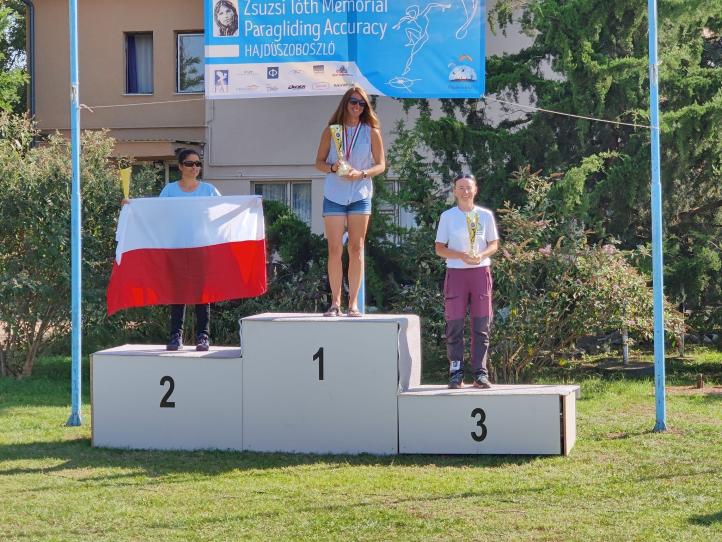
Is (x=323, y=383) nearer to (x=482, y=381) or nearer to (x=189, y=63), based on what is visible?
(x=482, y=381)

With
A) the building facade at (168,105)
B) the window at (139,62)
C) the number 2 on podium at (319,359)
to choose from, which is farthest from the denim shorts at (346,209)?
the window at (139,62)

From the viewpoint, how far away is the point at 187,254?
919cm

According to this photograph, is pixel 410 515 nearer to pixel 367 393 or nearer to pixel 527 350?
pixel 367 393

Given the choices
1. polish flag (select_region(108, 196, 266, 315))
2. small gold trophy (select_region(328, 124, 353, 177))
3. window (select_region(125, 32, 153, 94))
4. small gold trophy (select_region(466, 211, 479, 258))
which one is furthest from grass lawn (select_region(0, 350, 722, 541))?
window (select_region(125, 32, 153, 94))

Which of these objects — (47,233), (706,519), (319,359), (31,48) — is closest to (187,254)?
(319,359)

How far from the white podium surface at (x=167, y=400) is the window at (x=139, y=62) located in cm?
1255

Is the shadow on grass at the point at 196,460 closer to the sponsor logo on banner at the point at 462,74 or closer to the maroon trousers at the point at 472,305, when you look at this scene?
the maroon trousers at the point at 472,305

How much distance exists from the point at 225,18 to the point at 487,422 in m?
5.24

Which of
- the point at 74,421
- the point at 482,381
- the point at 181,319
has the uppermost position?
the point at 181,319

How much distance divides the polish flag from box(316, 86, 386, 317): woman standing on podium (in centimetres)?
82

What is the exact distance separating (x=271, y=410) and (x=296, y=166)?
37.0ft

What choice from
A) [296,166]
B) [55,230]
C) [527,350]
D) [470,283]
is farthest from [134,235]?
[296,166]

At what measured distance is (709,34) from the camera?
570 inches

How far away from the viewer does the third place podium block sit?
27.3ft
